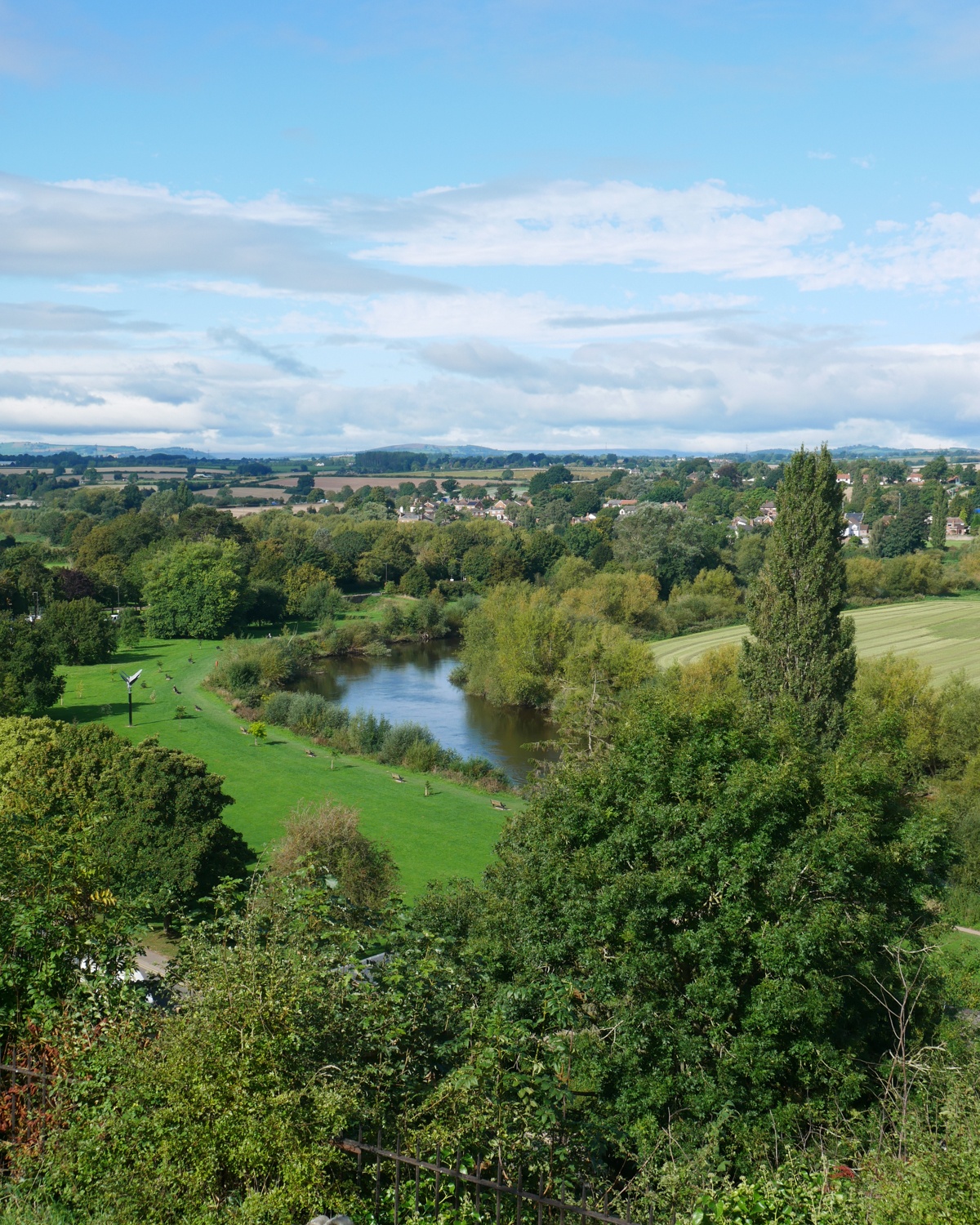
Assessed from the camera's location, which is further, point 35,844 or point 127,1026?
point 35,844

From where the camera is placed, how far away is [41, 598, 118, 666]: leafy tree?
49.9 m

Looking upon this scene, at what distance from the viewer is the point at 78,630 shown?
50719mm

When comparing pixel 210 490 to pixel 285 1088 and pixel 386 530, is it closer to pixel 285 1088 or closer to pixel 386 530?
pixel 386 530

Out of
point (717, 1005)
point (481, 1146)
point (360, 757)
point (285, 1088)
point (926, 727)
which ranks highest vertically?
point (285, 1088)

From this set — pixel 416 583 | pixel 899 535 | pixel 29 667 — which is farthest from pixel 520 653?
pixel 899 535

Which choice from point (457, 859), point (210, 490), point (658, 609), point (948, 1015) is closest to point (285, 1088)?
point (948, 1015)

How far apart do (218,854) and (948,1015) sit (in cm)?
1274

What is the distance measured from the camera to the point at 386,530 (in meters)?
85.6

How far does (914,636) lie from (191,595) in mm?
44599

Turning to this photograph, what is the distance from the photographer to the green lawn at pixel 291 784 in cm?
2638

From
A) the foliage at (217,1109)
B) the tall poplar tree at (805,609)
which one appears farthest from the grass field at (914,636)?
the foliage at (217,1109)

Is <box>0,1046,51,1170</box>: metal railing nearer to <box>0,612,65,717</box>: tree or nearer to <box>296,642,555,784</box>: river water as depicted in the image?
<box>296,642,555,784</box>: river water

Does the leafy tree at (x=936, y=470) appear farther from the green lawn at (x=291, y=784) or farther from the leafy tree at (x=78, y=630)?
the green lawn at (x=291, y=784)

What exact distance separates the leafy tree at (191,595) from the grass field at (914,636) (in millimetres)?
28534
